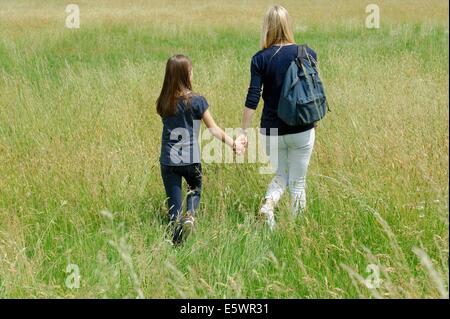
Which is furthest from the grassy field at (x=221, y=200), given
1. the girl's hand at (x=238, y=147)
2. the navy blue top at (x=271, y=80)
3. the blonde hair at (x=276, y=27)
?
the blonde hair at (x=276, y=27)

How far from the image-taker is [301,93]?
3170 mm

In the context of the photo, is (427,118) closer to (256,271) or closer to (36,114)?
(256,271)

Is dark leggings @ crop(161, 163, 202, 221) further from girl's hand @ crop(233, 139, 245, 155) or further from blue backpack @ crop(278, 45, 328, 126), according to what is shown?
blue backpack @ crop(278, 45, 328, 126)

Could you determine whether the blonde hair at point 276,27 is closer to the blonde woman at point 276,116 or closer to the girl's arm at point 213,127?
the blonde woman at point 276,116

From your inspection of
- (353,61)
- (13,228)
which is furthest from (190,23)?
(13,228)

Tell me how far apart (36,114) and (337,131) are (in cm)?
328

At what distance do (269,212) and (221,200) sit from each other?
16.1 inches

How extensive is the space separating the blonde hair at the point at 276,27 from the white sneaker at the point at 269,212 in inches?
42.5

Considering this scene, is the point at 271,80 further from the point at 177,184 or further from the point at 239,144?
the point at 177,184

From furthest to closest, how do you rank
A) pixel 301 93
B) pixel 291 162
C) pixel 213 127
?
pixel 291 162 → pixel 213 127 → pixel 301 93

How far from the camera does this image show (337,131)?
4.51 m

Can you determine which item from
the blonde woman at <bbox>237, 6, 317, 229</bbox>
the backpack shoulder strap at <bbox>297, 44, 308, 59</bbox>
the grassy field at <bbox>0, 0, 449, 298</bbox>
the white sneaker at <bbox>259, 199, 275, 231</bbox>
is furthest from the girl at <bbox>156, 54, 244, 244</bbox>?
the backpack shoulder strap at <bbox>297, 44, 308, 59</bbox>

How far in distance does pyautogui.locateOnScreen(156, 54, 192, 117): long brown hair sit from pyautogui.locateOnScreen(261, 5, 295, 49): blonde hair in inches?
22.1

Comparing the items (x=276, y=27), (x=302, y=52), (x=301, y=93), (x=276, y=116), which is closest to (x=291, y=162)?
(x=276, y=116)
